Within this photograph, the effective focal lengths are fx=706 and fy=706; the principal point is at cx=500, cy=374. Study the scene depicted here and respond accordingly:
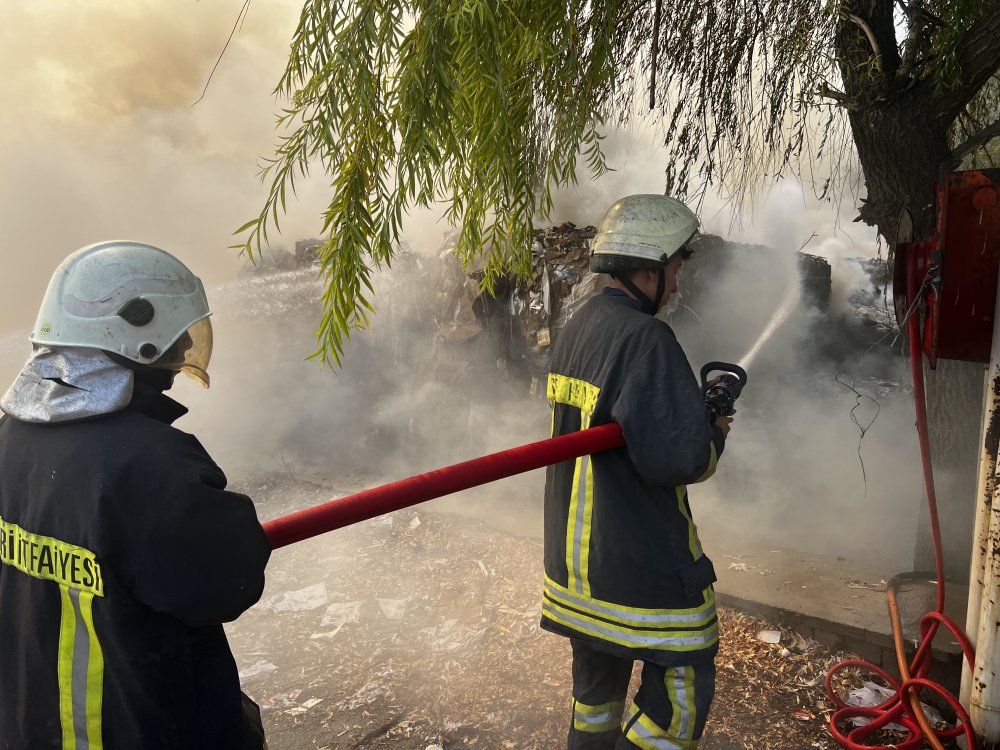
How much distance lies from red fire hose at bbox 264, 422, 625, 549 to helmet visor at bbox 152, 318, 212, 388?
0.38m

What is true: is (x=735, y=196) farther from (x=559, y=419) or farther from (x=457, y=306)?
(x=457, y=306)

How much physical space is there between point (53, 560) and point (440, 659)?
2798 mm

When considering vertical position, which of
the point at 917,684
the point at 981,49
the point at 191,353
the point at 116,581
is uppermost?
the point at 981,49

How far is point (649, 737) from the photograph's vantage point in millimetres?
2084

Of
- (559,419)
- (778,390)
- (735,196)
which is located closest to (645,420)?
(559,419)

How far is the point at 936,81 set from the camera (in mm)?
3117

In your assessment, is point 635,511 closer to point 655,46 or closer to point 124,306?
point 124,306

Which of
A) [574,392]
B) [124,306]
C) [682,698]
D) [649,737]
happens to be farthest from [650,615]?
[124,306]

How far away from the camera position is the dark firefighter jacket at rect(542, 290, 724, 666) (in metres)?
1.96

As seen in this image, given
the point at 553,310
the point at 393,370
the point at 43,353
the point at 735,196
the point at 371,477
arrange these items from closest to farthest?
the point at 43,353, the point at 735,196, the point at 553,310, the point at 371,477, the point at 393,370

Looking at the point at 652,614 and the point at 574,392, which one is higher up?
the point at 574,392

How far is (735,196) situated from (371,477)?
531 cm

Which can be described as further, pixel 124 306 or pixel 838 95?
pixel 838 95

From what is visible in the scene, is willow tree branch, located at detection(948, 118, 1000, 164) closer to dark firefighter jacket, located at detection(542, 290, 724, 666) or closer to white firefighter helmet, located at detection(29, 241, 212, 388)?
dark firefighter jacket, located at detection(542, 290, 724, 666)
